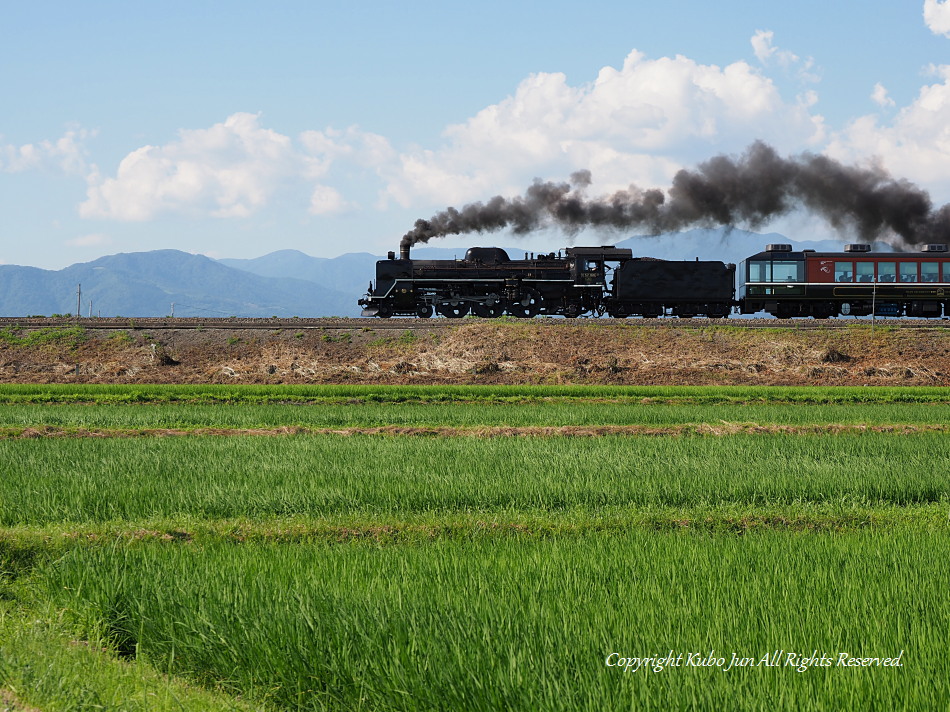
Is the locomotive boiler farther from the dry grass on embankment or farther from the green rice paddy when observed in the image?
the green rice paddy

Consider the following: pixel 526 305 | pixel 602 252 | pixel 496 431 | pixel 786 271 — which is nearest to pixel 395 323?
pixel 526 305

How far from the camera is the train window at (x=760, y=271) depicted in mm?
45188

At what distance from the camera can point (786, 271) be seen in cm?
4506

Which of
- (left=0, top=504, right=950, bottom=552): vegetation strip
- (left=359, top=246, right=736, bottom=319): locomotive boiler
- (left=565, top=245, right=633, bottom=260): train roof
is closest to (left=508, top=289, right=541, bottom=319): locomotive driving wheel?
(left=359, top=246, right=736, bottom=319): locomotive boiler

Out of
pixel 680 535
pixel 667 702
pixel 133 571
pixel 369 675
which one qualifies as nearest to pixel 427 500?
pixel 680 535

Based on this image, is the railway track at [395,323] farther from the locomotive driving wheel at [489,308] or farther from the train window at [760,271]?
the locomotive driving wheel at [489,308]

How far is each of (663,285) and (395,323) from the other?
1414 centimetres

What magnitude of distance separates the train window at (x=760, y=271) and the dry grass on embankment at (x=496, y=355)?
14.8ft

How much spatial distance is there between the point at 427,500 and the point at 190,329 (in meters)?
34.0

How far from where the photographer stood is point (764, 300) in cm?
4553

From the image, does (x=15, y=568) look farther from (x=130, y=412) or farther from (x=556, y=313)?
(x=556, y=313)

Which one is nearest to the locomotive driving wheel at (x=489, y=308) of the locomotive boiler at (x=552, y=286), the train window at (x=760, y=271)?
the locomotive boiler at (x=552, y=286)

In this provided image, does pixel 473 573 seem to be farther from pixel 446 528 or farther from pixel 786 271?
pixel 786 271

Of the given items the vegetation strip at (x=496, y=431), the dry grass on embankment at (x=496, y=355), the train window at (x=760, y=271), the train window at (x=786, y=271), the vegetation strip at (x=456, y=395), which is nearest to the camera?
the vegetation strip at (x=496, y=431)
